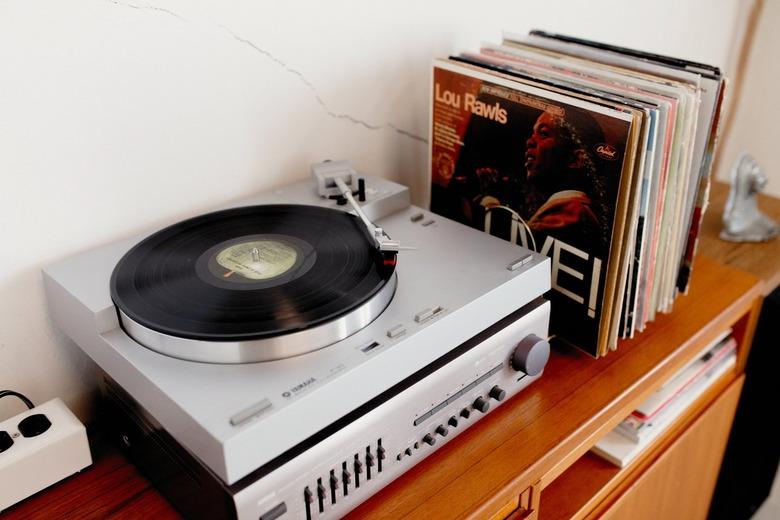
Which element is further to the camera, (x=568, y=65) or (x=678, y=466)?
(x=678, y=466)

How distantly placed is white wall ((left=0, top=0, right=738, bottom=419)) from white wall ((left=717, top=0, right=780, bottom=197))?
3.59 feet

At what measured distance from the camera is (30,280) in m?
0.88

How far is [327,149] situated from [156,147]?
30cm

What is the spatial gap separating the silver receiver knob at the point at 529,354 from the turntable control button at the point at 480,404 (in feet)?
0.21

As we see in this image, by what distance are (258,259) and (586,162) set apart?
43 cm

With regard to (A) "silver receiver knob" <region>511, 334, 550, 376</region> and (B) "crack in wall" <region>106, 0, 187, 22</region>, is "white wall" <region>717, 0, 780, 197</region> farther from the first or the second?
(B) "crack in wall" <region>106, 0, 187, 22</region>

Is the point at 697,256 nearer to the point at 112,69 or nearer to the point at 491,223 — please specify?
the point at 491,223

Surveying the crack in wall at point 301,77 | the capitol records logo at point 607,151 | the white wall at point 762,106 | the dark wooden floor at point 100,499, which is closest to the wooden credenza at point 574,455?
the dark wooden floor at point 100,499

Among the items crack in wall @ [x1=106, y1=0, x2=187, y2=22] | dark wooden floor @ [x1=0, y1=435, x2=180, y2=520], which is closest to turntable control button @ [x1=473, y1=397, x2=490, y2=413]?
dark wooden floor @ [x1=0, y1=435, x2=180, y2=520]

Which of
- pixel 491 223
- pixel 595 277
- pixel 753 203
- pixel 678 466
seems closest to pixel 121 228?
pixel 491 223

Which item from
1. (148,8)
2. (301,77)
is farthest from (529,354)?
(148,8)

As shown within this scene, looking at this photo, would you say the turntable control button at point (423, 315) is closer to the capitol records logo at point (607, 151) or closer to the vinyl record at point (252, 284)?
the vinyl record at point (252, 284)

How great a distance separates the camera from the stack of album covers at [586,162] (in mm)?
900

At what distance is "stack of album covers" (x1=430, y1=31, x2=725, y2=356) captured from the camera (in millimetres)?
900
